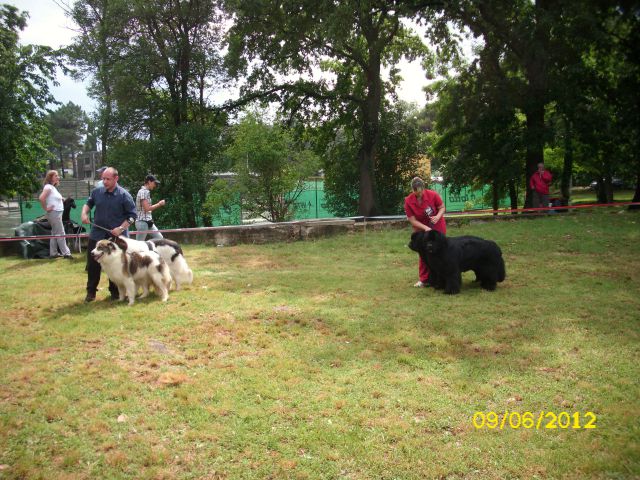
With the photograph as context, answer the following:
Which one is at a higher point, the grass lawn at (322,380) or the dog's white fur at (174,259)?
the dog's white fur at (174,259)

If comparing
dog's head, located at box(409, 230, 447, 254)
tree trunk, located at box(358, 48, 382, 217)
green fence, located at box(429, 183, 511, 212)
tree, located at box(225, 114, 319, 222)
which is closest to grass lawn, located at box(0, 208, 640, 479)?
dog's head, located at box(409, 230, 447, 254)

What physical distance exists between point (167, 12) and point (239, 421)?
779 inches

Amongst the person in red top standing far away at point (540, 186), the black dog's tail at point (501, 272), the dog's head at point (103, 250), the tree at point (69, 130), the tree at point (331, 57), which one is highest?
the tree at point (69, 130)

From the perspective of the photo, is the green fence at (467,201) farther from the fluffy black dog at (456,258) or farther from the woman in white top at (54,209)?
the woman in white top at (54,209)

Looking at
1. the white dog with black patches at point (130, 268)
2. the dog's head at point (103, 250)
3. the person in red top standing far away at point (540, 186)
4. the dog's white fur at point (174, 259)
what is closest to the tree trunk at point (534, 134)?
the person in red top standing far away at point (540, 186)

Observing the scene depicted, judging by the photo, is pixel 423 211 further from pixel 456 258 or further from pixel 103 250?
pixel 103 250

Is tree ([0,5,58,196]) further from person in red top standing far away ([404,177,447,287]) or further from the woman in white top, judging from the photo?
person in red top standing far away ([404,177,447,287])

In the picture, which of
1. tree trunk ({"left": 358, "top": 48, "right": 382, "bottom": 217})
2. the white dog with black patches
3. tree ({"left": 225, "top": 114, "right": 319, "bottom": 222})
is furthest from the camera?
tree trunk ({"left": 358, "top": 48, "right": 382, "bottom": 217})

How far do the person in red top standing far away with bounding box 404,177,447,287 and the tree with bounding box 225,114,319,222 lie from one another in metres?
8.59

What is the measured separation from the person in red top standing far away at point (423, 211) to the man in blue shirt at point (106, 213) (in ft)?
15.7

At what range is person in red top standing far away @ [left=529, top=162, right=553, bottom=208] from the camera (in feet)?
59.8

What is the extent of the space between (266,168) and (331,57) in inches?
285

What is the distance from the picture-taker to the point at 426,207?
8.98 meters

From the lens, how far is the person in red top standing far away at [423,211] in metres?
8.81
